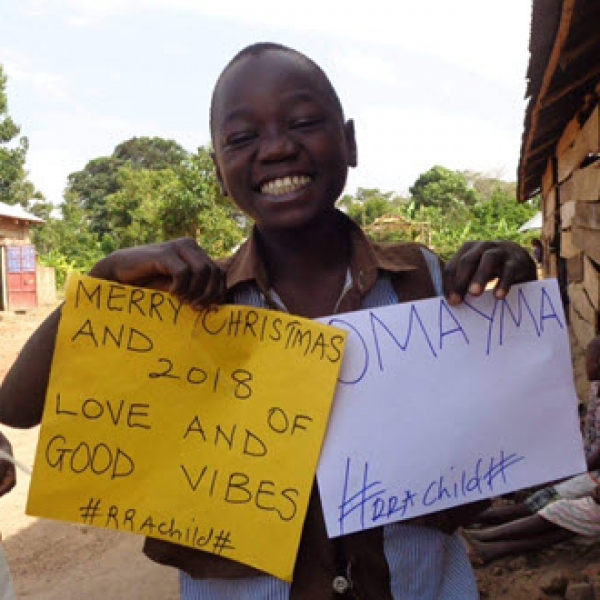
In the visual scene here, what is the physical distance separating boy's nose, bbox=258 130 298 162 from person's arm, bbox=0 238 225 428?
0.60 ft

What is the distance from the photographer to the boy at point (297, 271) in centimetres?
114

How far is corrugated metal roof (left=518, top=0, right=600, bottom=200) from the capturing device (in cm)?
278

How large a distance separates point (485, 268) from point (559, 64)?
2688 mm

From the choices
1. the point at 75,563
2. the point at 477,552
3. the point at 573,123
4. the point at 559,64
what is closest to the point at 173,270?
the point at 477,552

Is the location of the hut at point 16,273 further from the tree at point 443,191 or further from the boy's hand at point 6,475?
the tree at point 443,191

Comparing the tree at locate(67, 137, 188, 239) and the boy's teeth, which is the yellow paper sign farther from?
the tree at locate(67, 137, 188, 239)

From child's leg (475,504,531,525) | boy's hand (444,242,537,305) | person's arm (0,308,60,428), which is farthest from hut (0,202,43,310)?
boy's hand (444,242,537,305)

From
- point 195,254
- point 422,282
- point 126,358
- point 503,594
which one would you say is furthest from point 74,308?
point 503,594

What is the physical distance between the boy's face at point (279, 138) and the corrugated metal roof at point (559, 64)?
175cm

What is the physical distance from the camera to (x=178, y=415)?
47.3 inches

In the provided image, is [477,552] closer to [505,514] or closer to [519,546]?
[519,546]

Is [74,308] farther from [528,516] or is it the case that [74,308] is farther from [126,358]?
[528,516]

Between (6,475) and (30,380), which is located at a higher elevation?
(30,380)

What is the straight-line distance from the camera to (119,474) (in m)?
1.20
